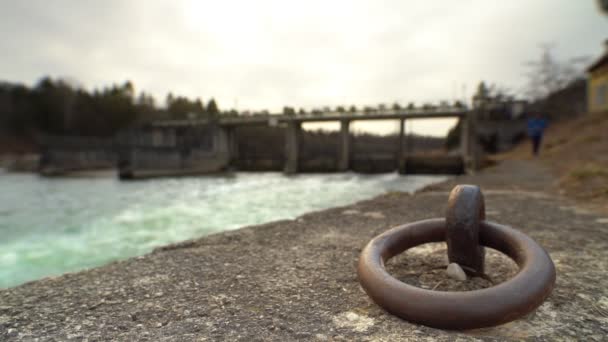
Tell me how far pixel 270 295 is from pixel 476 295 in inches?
41.2

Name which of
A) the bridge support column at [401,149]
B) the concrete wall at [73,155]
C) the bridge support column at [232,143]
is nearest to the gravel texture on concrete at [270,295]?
the bridge support column at [401,149]

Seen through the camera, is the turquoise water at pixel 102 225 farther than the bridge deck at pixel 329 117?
No

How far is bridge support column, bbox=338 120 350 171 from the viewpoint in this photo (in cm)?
2872

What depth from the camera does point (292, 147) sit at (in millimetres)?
30453

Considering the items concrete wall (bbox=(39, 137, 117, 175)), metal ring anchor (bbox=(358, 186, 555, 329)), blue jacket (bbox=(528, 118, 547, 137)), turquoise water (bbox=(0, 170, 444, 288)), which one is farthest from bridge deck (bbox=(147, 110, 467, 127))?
metal ring anchor (bbox=(358, 186, 555, 329))

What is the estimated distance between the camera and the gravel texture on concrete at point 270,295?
1.49 metres

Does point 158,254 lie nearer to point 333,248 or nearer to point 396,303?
point 333,248

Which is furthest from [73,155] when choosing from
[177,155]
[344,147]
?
[344,147]

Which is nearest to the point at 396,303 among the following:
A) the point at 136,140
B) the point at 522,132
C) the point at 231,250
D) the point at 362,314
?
the point at 362,314

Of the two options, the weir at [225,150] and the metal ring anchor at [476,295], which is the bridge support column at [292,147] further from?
the metal ring anchor at [476,295]

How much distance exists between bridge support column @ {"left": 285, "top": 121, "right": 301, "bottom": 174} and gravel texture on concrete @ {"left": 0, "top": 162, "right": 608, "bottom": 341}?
86.9 ft

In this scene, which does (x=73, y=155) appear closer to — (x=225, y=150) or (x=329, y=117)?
(x=225, y=150)

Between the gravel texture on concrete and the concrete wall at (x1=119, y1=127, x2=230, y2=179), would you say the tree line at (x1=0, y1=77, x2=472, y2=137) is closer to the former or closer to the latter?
the concrete wall at (x1=119, y1=127, x2=230, y2=179)

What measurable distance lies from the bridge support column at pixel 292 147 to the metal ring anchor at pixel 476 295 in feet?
91.9
